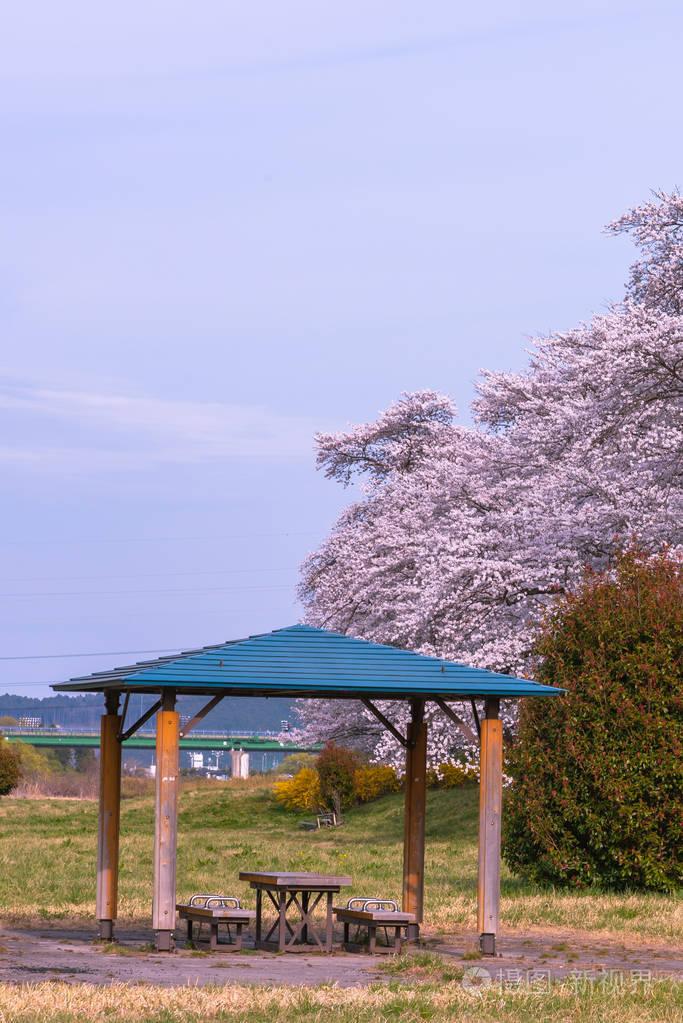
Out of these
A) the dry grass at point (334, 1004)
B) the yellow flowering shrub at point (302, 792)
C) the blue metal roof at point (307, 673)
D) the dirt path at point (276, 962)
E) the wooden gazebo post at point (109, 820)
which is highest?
the blue metal roof at point (307, 673)

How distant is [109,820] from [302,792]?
29.7 m

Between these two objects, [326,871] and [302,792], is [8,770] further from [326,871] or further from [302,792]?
Result: [326,871]

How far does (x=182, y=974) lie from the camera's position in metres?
12.8

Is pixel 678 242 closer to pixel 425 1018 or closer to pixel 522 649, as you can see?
pixel 522 649

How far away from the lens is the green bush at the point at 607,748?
20.9 metres

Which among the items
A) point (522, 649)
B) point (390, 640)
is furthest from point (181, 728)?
point (390, 640)

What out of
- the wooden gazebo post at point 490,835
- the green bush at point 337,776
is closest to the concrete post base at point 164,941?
the wooden gazebo post at point 490,835

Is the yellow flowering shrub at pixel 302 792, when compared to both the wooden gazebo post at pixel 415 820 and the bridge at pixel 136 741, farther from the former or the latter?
the bridge at pixel 136 741

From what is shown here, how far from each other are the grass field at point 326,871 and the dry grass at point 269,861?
43 mm

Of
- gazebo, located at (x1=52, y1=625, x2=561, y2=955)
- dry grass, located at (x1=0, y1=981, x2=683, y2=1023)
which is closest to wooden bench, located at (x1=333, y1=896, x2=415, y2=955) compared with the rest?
gazebo, located at (x1=52, y1=625, x2=561, y2=955)

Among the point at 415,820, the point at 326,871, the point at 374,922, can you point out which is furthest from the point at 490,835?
the point at 326,871

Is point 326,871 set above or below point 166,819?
below

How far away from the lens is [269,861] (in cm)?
2719

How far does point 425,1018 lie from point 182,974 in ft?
10.2
